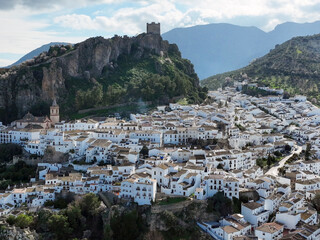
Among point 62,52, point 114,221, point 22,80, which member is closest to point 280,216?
point 114,221

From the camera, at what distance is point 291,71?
109 metres

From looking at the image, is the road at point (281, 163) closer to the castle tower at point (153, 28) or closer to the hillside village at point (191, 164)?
the hillside village at point (191, 164)

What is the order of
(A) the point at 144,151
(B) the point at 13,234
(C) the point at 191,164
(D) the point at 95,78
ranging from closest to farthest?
(B) the point at 13,234 < (C) the point at 191,164 < (A) the point at 144,151 < (D) the point at 95,78

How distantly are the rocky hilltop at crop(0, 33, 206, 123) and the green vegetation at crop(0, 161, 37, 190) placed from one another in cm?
1975

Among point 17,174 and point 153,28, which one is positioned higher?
point 153,28

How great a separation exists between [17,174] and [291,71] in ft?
274

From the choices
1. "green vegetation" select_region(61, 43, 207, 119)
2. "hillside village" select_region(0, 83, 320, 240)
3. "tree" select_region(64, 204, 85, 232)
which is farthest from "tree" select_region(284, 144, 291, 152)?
"tree" select_region(64, 204, 85, 232)

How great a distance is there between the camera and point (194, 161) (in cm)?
4356

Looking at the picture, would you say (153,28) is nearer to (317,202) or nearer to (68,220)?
(68,220)

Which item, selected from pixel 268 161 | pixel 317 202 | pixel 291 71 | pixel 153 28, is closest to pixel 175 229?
pixel 317 202

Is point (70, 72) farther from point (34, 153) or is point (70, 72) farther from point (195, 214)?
point (195, 214)

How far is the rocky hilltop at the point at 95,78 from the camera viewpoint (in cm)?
6838

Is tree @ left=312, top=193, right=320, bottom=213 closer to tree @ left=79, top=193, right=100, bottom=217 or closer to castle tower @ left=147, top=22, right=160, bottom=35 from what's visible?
→ tree @ left=79, top=193, right=100, bottom=217

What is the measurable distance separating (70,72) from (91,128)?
2435 centimetres
